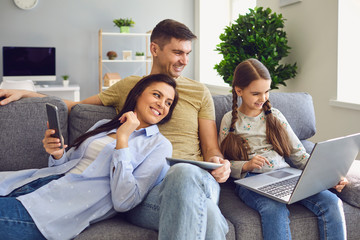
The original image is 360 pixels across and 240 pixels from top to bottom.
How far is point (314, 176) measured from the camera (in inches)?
47.5

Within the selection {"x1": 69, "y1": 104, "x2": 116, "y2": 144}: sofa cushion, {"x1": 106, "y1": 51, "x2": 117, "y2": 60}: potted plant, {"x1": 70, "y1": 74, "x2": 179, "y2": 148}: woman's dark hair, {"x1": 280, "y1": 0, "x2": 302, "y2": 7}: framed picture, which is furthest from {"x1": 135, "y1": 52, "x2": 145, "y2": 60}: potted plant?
{"x1": 70, "y1": 74, "x2": 179, "y2": 148}: woman's dark hair

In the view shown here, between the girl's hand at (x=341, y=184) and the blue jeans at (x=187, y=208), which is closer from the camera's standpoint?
the blue jeans at (x=187, y=208)

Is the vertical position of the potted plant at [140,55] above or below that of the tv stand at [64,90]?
above

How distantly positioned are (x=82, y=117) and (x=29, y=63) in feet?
12.5

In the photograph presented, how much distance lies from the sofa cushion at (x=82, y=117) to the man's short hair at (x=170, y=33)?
47 centimetres

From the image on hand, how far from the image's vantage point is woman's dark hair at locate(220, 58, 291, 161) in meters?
1.63

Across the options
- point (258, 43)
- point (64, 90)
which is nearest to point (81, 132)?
point (258, 43)

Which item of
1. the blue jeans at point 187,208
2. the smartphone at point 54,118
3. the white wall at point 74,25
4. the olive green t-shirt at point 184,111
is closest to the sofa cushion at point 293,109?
the olive green t-shirt at point 184,111

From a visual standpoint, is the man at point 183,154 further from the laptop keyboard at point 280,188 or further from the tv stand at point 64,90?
the tv stand at point 64,90

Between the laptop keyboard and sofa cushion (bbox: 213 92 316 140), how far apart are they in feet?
1.76

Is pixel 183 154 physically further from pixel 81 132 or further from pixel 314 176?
pixel 314 176

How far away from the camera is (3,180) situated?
1.37 meters

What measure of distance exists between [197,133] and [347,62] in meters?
1.62

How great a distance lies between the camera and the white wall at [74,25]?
5.20 meters
